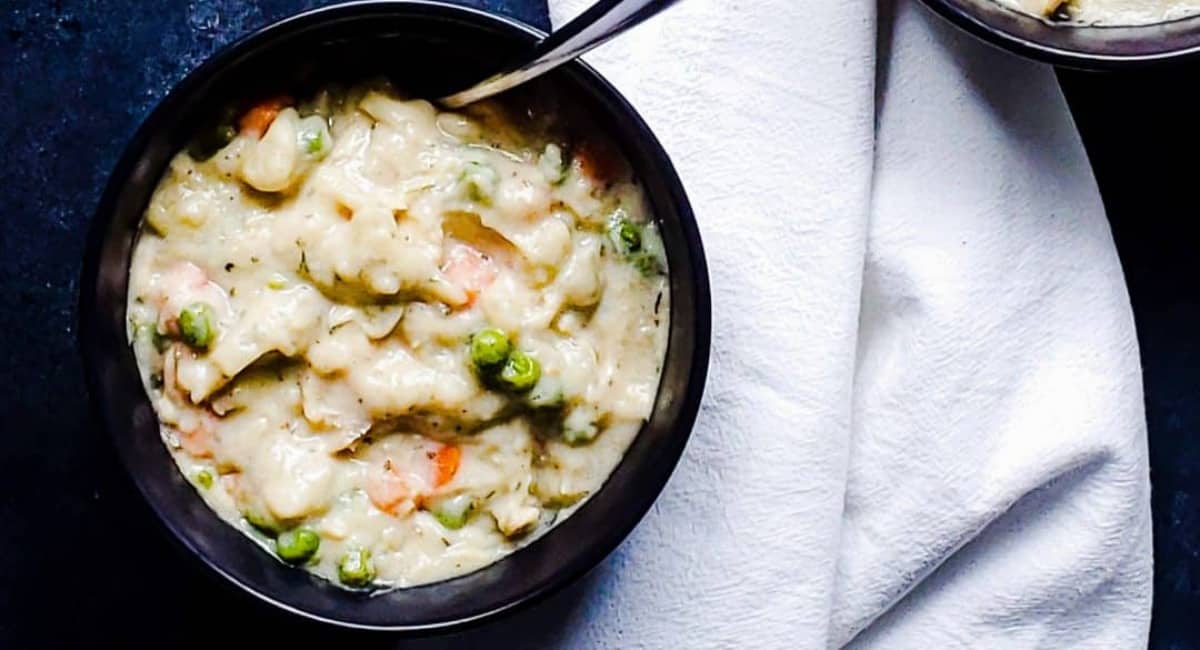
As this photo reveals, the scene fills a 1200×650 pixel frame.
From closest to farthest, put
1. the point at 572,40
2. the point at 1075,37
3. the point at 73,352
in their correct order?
1. the point at 572,40
2. the point at 1075,37
3. the point at 73,352

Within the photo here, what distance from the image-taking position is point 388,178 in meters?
2.35

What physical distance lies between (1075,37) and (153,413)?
1.37 metres

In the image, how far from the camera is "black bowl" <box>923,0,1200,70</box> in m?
2.47

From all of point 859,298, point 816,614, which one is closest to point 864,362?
point 859,298

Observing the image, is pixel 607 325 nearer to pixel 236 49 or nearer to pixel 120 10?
pixel 236 49

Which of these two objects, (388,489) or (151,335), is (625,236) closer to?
(388,489)

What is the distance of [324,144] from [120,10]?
1.82 feet

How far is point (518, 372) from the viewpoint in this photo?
230 centimetres

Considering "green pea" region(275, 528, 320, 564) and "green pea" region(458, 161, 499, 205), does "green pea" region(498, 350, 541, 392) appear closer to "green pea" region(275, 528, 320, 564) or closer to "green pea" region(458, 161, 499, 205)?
"green pea" region(458, 161, 499, 205)

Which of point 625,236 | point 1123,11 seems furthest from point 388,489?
point 1123,11

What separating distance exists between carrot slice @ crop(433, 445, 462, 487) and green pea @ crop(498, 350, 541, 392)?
0.12 meters

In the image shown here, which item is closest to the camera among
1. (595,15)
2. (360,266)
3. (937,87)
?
(595,15)

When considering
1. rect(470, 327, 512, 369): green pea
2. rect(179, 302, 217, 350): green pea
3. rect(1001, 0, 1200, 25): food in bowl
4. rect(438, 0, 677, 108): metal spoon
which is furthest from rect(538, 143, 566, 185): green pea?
rect(1001, 0, 1200, 25): food in bowl

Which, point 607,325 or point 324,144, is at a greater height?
point 324,144
